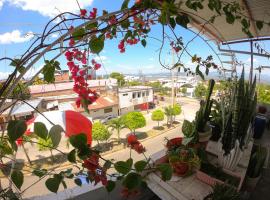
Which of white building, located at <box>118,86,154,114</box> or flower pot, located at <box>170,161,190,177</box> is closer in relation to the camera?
flower pot, located at <box>170,161,190,177</box>

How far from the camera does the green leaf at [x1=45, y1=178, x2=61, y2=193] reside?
452 millimetres

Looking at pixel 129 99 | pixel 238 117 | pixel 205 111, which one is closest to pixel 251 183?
pixel 238 117

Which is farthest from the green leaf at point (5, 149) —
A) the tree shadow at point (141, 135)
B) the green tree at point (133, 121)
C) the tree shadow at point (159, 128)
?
the tree shadow at point (159, 128)

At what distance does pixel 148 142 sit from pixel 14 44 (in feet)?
42.4

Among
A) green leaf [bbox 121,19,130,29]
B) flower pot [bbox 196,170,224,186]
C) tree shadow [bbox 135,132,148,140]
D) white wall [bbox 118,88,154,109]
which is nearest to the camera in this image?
green leaf [bbox 121,19,130,29]

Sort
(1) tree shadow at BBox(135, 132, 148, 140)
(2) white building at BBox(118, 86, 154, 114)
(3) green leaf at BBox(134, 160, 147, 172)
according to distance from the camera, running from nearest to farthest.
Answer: (3) green leaf at BBox(134, 160, 147, 172)
(1) tree shadow at BBox(135, 132, 148, 140)
(2) white building at BBox(118, 86, 154, 114)

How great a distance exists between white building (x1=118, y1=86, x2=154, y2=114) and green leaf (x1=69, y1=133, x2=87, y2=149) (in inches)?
729

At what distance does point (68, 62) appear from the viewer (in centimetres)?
71

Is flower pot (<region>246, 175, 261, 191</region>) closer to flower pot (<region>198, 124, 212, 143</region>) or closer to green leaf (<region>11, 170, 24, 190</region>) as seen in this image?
flower pot (<region>198, 124, 212, 143</region>)

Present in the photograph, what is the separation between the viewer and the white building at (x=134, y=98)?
1928 centimetres

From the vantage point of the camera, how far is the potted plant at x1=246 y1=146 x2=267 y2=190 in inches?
50.1

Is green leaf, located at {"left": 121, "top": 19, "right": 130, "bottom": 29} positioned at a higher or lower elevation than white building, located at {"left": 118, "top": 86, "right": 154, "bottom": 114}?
higher

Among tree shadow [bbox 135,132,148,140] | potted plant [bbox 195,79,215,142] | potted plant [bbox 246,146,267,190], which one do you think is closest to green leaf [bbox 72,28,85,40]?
potted plant [bbox 195,79,215,142]

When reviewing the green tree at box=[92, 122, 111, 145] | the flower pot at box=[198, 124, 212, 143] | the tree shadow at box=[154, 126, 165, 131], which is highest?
the flower pot at box=[198, 124, 212, 143]
